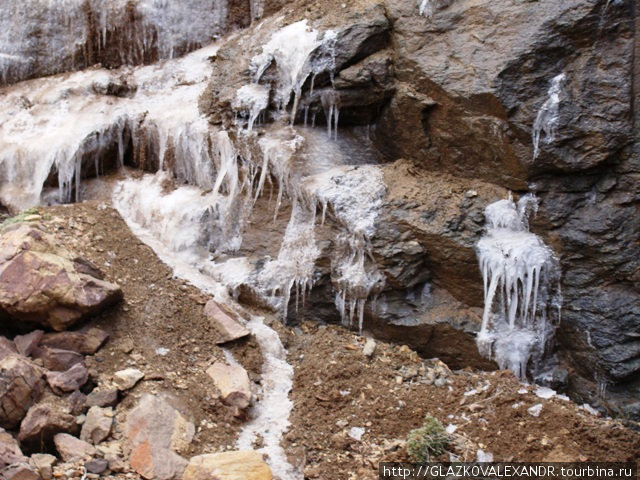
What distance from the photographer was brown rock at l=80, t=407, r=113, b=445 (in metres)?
4.61

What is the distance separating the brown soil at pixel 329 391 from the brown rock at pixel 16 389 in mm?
546

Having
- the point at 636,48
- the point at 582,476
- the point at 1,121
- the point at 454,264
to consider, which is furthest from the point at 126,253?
the point at 636,48

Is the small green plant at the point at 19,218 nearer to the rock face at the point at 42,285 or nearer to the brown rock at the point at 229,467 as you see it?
the rock face at the point at 42,285

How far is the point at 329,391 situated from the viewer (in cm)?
555

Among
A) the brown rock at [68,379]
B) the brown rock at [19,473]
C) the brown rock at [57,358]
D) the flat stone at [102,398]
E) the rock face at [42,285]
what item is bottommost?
the brown rock at [19,473]

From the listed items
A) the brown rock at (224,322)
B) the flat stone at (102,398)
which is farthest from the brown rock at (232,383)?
the flat stone at (102,398)

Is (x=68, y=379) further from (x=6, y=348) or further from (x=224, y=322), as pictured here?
(x=224, y=322)

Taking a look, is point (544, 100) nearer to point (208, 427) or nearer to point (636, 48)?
point (636, 48)

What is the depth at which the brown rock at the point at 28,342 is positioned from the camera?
5.07 metres

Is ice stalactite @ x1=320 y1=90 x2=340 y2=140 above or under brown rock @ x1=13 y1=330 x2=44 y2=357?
above

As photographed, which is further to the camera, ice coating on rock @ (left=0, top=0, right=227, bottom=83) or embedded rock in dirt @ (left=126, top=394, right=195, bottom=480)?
ice coating on rock @ (left=0, top=0, right=227, bottom=83)

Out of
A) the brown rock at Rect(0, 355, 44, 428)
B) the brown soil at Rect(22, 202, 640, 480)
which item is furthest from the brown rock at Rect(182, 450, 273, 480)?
the brown rock at Rect(0, 355, 44, 428)

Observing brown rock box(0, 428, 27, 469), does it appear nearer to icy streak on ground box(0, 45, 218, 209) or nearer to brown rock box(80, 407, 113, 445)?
brown rock box(80, 407, 113, 445)

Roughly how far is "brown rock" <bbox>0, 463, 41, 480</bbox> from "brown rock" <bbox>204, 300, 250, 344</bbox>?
6.71 ft
